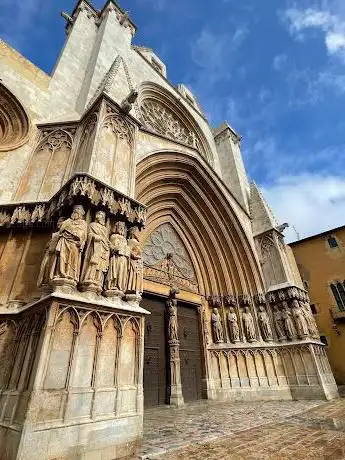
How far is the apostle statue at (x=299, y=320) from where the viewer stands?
8398 mm

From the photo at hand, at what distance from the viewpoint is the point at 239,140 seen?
613 inches

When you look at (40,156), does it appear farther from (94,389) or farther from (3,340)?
(94,389)

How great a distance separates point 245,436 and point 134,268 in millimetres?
2752

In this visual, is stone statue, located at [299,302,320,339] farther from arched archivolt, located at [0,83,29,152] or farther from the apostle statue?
arched archivolt, located at [0,83,29,152]

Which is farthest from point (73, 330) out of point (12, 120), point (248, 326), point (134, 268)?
point (248, 326)

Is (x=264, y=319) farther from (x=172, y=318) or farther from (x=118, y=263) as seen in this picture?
(x=118, y=263)

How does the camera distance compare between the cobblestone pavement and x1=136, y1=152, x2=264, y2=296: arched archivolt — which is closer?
the cobblestone pavement

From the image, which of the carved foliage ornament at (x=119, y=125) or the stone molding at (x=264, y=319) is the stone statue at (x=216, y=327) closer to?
the stone molding at (x=264, y=319)

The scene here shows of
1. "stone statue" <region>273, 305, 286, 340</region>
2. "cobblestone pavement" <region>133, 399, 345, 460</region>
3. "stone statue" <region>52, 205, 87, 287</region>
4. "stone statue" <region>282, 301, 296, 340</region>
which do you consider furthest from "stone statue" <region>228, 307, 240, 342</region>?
"stone statue" <region>52, 205, 87, 287</region>

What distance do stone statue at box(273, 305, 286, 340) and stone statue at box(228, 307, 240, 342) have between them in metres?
1.45

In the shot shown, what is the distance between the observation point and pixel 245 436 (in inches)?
136

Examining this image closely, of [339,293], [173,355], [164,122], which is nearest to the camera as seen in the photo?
[173,355]

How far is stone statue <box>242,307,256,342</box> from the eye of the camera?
8614 mm

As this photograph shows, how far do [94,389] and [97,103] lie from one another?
5.05m
